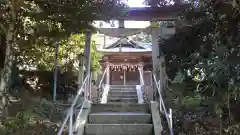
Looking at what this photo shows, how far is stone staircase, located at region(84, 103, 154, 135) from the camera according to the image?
539 cm

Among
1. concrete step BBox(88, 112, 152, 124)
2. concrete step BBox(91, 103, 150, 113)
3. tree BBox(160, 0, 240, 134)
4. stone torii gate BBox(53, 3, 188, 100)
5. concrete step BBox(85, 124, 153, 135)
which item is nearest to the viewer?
tree BBox(160, 0, 240, 134)

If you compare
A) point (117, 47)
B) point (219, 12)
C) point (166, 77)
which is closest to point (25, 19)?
point (166, 77)

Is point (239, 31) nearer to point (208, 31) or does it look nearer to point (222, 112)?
point (208, 31)

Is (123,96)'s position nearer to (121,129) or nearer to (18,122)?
(121,129)

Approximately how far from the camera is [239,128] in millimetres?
4855

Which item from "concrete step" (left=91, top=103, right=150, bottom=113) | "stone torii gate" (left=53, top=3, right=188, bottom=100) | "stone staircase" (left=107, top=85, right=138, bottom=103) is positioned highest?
"stone torii gate" (left=53, top=3, right=188, bottom=100)

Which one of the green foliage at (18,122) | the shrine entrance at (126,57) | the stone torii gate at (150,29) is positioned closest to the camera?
the green foliage at (18,122)

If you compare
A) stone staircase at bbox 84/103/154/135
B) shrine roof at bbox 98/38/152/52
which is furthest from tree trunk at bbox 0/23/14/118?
shrine roof at bbox 98/38/152/52

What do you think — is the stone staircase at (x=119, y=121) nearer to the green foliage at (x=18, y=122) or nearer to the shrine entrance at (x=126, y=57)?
the green foliage at (x=18, y=122)

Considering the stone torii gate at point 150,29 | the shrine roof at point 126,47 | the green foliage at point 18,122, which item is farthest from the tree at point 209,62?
the shrine roof at point 126,47

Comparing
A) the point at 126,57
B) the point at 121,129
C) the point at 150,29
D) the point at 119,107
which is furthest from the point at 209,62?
the point at 126,57

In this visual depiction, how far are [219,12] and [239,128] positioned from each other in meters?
1.86

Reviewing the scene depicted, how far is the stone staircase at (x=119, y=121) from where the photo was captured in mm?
5391

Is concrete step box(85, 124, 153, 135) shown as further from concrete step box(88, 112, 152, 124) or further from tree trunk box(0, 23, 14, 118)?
tree trunk box(0, 23, 14, 118)
